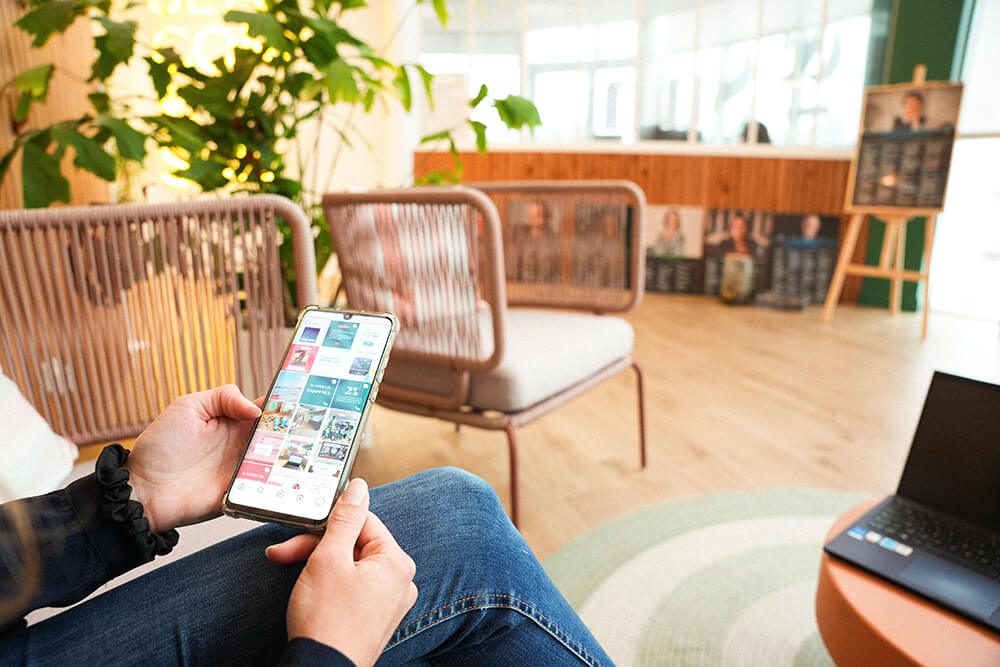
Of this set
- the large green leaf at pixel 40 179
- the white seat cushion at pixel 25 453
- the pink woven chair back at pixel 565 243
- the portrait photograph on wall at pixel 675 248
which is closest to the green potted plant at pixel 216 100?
the large green leaf at pixel 40 179

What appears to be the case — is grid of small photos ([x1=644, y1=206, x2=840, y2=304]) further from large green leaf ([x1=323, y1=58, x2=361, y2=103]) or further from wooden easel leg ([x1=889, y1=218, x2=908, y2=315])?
large green leaf ([x1=323, y1=58, x2=361, y2=103])

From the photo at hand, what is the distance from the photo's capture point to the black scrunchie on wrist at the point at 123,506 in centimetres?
58

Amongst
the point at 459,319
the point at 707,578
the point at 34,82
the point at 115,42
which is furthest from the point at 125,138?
the point at 707,578

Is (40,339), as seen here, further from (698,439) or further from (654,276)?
(654,276)

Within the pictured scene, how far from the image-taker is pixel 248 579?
2.05ft

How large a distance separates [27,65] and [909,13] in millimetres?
3744

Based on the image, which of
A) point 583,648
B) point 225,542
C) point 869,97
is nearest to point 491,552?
point 583,648

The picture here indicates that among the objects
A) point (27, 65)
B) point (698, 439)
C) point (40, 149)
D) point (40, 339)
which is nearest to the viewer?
point (40, 339)

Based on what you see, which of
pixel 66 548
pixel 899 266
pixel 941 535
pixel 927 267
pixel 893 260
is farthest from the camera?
pixel 893 260

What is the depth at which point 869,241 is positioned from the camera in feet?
12.3

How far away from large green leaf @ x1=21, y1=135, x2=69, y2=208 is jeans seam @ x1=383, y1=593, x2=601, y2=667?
42.3 inches

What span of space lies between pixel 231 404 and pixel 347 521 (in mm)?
192

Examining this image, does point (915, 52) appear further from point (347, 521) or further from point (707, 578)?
point (347, 521)

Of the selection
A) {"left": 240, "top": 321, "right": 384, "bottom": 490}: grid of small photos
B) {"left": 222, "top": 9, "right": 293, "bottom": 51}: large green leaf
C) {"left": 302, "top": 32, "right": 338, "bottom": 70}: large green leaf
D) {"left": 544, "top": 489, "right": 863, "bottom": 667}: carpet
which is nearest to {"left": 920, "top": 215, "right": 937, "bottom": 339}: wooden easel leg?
{"left": 544, "top": 489, "right": 863, "bottom": 667}: carpet
